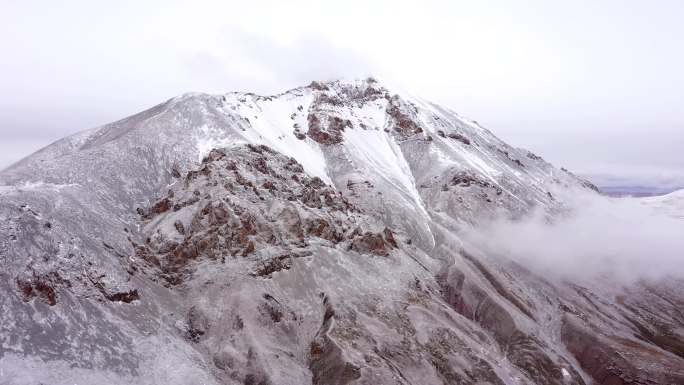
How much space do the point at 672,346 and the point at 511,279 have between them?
34.5 metres

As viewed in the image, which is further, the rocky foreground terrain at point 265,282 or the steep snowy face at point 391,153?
the steep snowy face at point 391,153

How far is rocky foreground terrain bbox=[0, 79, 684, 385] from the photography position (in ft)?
219

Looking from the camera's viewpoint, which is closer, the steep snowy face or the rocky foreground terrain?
the rocky foreground terrain

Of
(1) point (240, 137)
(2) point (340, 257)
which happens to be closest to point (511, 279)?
(2) point (340, 257)

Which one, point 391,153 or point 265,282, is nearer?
point 265,282

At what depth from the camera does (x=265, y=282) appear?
88062 mm

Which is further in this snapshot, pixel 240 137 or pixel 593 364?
pixel 240 137

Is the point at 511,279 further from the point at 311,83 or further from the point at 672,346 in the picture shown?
the point at 311,83

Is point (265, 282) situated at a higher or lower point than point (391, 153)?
lower

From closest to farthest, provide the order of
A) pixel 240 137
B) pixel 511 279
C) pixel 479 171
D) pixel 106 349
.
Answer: pixel 106 349 < pixel 511 279 < pixel 240 137 < pixel 479 171

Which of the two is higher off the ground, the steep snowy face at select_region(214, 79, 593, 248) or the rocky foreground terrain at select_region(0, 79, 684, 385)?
the steep snowy face at select_region(214, 79, 593, 248)

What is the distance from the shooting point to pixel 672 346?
108 metres

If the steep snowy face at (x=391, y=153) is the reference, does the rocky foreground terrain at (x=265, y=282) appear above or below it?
below

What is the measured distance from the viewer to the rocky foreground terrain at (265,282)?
66750 millimetres
